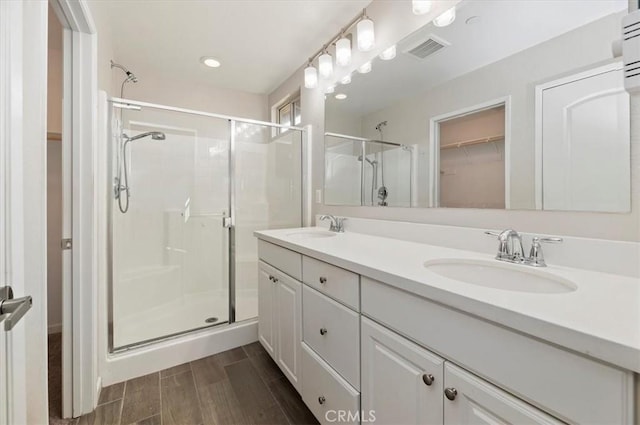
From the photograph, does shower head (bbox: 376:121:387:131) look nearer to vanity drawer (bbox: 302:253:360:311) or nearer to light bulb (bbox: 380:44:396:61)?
light bulb (bbox: 380:44:396:61)

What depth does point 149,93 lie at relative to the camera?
101 inches

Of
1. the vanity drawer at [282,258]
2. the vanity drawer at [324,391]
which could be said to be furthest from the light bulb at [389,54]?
the vanity drawer at [324,391]

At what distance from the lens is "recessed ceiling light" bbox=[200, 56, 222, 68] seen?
2.33m

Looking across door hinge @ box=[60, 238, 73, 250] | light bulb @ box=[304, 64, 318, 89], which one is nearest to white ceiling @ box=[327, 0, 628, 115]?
light bulb @ box=[304, 64, 318, 89]

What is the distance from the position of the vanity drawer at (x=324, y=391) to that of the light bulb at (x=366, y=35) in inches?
69.4

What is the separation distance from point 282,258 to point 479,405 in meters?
1.06

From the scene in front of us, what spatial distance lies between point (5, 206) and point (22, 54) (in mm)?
348

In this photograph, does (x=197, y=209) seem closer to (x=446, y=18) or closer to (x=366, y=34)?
(x=366, y=34)

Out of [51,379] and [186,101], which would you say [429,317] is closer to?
[51,379]

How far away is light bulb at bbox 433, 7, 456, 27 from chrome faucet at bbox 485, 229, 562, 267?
41.0 inches

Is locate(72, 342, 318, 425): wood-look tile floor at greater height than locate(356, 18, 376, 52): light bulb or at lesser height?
lesser

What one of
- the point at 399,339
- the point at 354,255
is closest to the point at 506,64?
the point at 354,255

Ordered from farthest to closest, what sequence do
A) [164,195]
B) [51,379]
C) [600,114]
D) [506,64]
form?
[164,195], [51,379], [506,64], [600,114]

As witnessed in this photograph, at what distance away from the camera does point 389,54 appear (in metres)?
1.58
